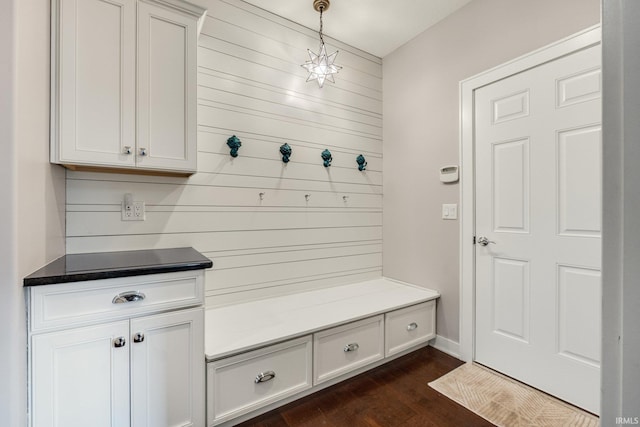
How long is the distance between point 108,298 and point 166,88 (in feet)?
3.80

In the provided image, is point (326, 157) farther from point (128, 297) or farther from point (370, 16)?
point (128, 297)

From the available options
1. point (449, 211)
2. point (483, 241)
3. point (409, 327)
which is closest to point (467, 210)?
point (449, 211)

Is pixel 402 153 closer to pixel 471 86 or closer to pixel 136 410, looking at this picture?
pixel 471 86

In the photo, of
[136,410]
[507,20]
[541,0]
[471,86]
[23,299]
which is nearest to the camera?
[23,299]

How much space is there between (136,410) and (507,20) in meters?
3.25

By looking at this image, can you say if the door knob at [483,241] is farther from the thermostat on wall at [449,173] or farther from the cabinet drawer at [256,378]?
the cabinet drawer at [256,378]

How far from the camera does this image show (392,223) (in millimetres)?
3045

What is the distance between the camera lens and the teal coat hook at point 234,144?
7.27ft

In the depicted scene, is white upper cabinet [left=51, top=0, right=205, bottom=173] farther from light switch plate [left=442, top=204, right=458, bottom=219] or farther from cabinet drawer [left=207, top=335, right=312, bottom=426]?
light switch plate [left=442, top=204, right=458, bottom=219]

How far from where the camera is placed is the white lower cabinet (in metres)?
1.21

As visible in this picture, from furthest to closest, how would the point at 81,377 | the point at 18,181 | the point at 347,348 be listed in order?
the point at 347,348 < the point at 81,377 < the point at 18,181

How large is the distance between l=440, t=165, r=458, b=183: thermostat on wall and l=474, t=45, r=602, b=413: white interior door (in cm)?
19

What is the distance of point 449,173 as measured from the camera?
2479mm
